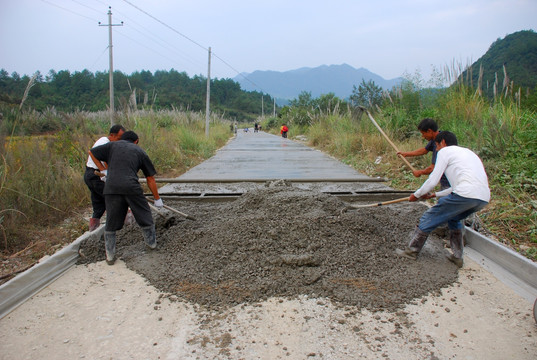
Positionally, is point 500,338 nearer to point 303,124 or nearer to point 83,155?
point 83,155

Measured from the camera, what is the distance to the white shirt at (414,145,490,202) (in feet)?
10.8

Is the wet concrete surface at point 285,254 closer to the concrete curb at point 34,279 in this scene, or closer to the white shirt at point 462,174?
the concrete curb at point 34,279

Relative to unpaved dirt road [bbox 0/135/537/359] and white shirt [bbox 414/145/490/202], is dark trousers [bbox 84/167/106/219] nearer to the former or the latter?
unpaved dirt road [bbox 0/135/537/359]

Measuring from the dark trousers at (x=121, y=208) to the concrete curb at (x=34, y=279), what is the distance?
0.48 metres

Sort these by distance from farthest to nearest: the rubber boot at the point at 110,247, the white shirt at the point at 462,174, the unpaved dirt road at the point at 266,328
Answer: the rubber boot at the point at 110,247, the white shirt at the point at 462,174, the unpaved dirt road at the point at 266,328

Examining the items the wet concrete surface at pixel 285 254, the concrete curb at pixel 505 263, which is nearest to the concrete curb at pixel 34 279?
the wet concrete surface at pixel 285 254

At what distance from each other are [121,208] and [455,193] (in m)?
3.23

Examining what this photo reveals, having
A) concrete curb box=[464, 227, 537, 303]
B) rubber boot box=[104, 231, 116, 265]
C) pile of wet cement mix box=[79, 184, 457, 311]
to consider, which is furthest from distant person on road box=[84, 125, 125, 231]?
concrete curb box=[464, 227, 537, 303]

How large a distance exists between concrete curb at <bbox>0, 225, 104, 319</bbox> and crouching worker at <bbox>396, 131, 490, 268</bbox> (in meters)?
3.40

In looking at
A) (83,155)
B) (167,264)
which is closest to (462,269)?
(167,264)

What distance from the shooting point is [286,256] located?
346cm

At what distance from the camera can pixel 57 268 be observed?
355cm

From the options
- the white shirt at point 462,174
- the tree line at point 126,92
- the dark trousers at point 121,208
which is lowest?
the dark trousers at point 121,208

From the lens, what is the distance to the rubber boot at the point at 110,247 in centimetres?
375
